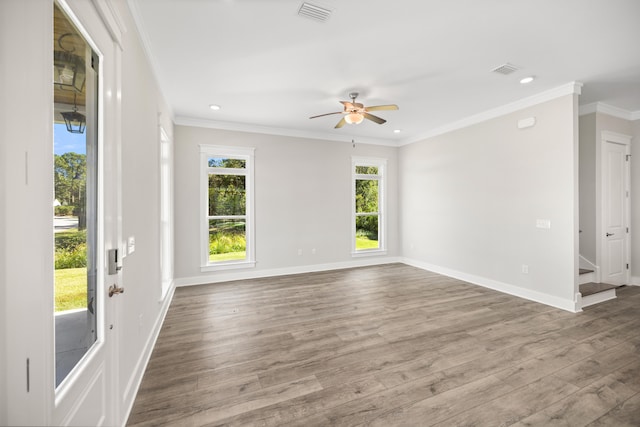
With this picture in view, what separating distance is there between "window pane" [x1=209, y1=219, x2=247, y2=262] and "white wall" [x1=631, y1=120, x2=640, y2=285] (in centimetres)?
670

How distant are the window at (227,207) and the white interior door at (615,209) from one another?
5845 millimetres

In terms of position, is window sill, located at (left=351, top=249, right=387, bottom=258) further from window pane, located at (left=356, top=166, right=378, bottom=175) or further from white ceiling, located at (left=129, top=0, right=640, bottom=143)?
white ceiling, located at (left=129, top=0, right=640, bottom=143)

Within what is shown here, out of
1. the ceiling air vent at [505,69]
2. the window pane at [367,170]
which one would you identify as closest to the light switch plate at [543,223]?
the ceiling air vent at [505,69]

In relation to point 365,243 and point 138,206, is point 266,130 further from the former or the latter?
point 138,206

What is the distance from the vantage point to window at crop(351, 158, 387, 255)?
6199mm

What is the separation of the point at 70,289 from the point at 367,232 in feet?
18.6

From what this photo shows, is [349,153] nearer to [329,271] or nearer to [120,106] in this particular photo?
[329,271]

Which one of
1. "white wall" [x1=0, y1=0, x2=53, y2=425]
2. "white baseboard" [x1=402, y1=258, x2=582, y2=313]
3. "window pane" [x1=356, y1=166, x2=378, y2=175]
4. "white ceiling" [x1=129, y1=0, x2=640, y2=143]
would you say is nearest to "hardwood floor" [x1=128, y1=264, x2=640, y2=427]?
"white baseboard" [x1=402, y1=258, x2=582, y2=313]

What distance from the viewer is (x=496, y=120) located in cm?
443

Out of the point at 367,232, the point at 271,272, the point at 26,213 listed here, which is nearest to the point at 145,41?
the point at 26,213

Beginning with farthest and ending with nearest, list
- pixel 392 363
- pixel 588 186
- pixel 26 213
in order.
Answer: pixel 588 186 < pixel 392 363 < pixel 26 213

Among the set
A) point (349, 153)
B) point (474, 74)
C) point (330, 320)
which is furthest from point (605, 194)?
point (330, 320)

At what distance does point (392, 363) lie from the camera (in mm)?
2389

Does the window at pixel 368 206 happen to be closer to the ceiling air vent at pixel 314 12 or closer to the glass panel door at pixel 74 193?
the ceiling air vent at pixel 314 12
